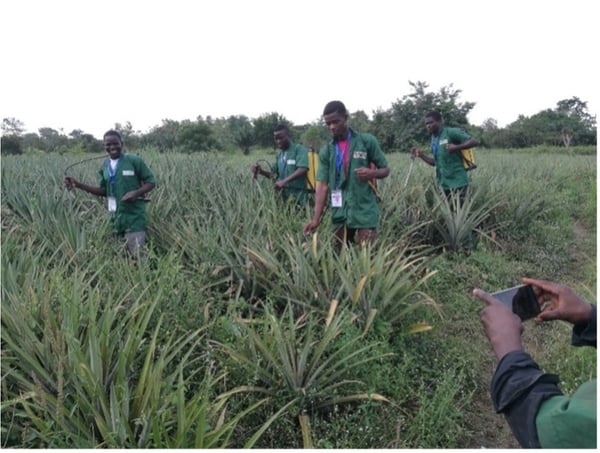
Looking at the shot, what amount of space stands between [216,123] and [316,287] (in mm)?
34558

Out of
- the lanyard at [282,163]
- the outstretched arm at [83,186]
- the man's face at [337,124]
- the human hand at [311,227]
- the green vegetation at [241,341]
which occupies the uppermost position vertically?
the man's face at [337,124]

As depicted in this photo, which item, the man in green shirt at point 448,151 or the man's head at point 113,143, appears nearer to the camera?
the man's head at point 113,143

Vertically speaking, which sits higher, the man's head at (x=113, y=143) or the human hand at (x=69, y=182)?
the man's head at (x=113, y=143)

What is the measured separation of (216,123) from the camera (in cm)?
3594

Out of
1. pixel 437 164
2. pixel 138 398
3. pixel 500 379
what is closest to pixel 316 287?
pixel 138 398

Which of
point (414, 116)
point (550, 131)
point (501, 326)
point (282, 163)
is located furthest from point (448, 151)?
point (550, 131)

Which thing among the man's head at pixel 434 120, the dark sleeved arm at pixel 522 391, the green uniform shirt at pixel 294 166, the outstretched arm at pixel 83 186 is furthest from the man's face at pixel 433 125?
the dark sleeved arm at pixel 522 391

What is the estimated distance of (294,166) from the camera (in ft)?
16.2

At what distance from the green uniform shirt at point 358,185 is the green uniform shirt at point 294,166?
1.01 metres

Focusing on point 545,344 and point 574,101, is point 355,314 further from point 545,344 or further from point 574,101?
point 574,101

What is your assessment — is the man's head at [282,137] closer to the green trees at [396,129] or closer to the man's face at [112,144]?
the man's face at [112,144]

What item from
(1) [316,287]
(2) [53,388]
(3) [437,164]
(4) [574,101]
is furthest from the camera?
(4) [574,101]

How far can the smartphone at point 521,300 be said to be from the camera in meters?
1.32

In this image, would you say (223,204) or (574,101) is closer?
(223,204)
